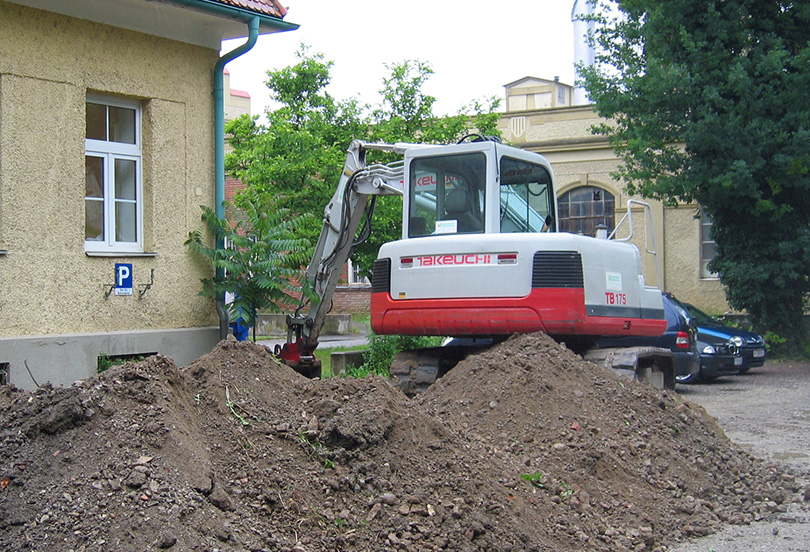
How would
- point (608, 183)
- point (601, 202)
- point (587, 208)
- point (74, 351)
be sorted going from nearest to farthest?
1. point (74, 351)
2. point (608, 183)
3. point (601, 202)
4. point (587, 208)

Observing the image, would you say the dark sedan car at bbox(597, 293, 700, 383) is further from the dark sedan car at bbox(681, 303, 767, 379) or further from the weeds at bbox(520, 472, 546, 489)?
the weeds at bbox(520, 472, 546, 489)

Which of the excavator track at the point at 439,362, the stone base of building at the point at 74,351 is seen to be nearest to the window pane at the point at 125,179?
the stone base of building at the point at 74,351

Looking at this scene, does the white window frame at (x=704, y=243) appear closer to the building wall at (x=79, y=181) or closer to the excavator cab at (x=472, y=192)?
the excavator cab at (x=472, y=192)

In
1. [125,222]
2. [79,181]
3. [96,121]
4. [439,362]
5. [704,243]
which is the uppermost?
[96,121]

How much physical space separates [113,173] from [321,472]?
6272 mm

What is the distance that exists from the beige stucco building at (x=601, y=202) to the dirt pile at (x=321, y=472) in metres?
18.6

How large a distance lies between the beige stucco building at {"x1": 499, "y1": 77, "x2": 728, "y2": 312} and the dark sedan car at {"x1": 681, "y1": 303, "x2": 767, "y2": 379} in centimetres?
857

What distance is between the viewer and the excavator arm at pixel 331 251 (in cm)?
1238

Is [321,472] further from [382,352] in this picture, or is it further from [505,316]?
[382,352]

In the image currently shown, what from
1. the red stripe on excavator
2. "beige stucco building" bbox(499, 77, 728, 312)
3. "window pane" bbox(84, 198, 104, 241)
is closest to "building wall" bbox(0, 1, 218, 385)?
"window pane" bbox(84, 198, 104, 241)

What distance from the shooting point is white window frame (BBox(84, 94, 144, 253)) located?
1020cm

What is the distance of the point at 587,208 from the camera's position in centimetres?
2747

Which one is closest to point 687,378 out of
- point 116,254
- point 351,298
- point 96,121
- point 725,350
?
point 725,350

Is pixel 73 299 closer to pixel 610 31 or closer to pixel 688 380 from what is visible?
pixel 688 380
